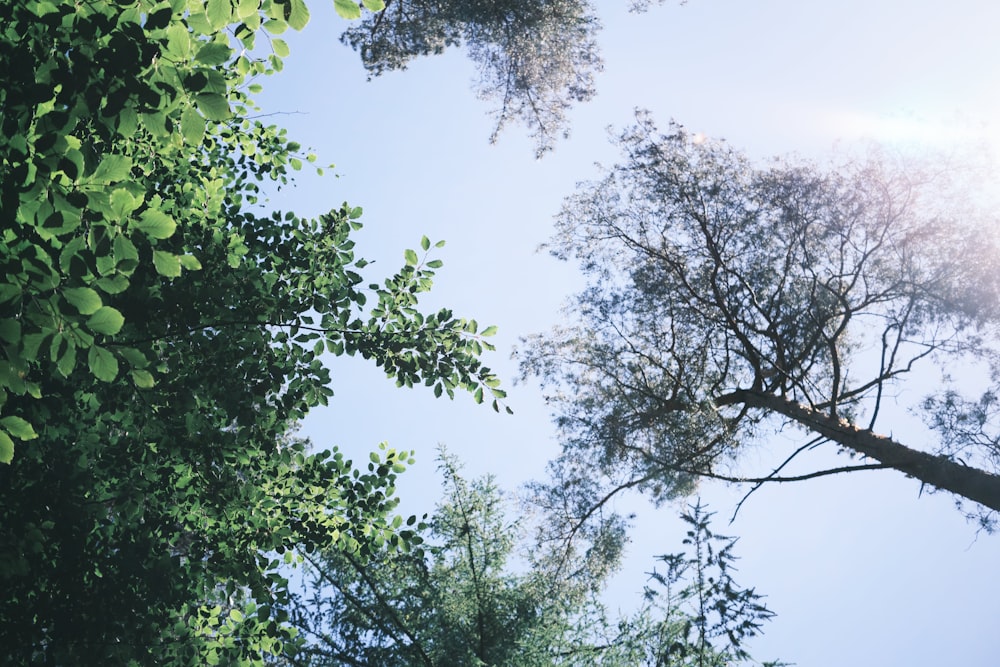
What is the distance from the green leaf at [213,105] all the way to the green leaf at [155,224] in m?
0.32

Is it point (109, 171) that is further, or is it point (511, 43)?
point (511, 43)

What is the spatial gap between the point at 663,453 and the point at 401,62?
22.9 feet

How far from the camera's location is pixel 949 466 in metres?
7.70

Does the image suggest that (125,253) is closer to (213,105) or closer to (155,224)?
(155,224)

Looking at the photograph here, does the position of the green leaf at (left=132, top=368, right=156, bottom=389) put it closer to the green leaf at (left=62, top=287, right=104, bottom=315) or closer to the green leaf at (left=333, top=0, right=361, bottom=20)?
the green leaf at (left=62, top=287, right=104, bottom=315)

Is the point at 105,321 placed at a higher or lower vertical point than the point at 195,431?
lower

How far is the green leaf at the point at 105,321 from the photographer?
6.48 ft

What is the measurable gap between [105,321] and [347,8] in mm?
1222

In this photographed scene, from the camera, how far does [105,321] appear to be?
1.98 meters

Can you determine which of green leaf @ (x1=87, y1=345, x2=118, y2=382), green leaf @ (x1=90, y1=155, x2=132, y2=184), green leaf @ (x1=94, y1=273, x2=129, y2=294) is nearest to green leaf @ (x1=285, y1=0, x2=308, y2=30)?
green leaf @ (x1=90, y1=155, x2=132, y2=184)

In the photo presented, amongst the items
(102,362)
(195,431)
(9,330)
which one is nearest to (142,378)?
(102,362)

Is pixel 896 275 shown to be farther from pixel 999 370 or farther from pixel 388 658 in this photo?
pixel 388 658

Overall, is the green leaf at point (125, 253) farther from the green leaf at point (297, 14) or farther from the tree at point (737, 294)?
the tree at point (737, 294)

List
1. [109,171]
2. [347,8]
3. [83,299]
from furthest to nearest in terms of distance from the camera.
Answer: [347,8] < [109,171] < [83,299]
